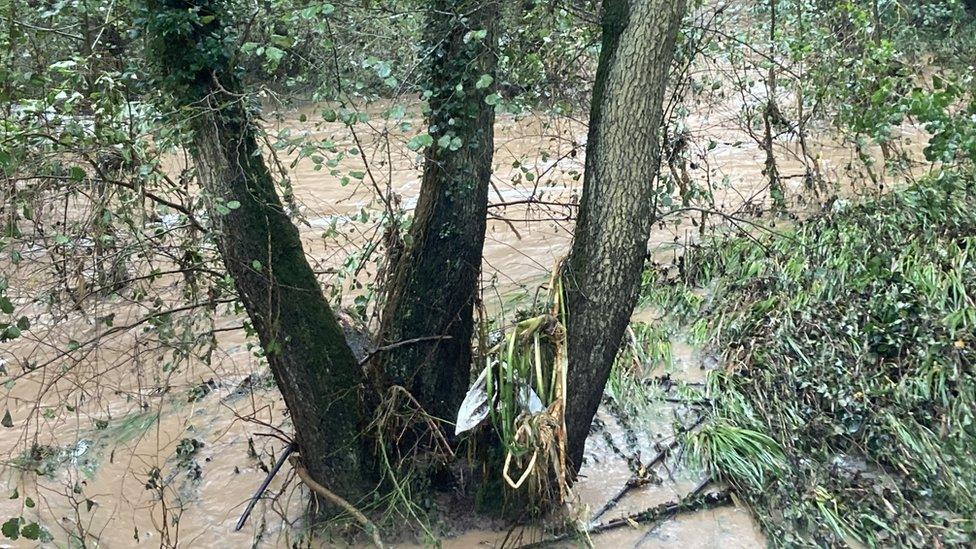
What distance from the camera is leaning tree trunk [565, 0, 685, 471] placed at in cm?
359

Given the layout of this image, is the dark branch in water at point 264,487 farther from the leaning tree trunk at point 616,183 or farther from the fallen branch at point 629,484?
the fallen branch at point 629,484

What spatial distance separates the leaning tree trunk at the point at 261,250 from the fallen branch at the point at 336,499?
0.04m

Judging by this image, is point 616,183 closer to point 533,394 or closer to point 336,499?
point 533,394

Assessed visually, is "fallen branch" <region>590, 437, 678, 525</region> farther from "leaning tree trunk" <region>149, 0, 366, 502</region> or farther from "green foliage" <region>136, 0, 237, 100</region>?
"green foliage" <region>136, 0, 237, 100</region>

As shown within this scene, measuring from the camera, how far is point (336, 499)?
4.20 meters

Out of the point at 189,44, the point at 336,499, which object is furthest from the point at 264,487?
the point at 189,44

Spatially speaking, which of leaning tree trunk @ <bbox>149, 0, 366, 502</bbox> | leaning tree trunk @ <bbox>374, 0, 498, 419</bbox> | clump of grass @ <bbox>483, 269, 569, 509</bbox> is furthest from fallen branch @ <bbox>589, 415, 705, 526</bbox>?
leaning tree trunk @ <bbox>149, 0, 366, 502</bbox>

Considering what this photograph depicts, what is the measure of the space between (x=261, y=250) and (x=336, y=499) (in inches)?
52.9

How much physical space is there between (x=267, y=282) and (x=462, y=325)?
3.69 feet

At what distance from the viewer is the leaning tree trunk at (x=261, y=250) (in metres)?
3.44

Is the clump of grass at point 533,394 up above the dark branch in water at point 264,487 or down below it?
above

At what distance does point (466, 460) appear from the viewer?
14.6ft

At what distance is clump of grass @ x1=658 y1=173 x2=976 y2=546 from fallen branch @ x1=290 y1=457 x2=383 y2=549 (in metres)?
1.94

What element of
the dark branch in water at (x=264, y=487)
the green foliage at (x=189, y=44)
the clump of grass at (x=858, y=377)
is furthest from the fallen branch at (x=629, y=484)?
the green foliage at (x=189, y=44)
